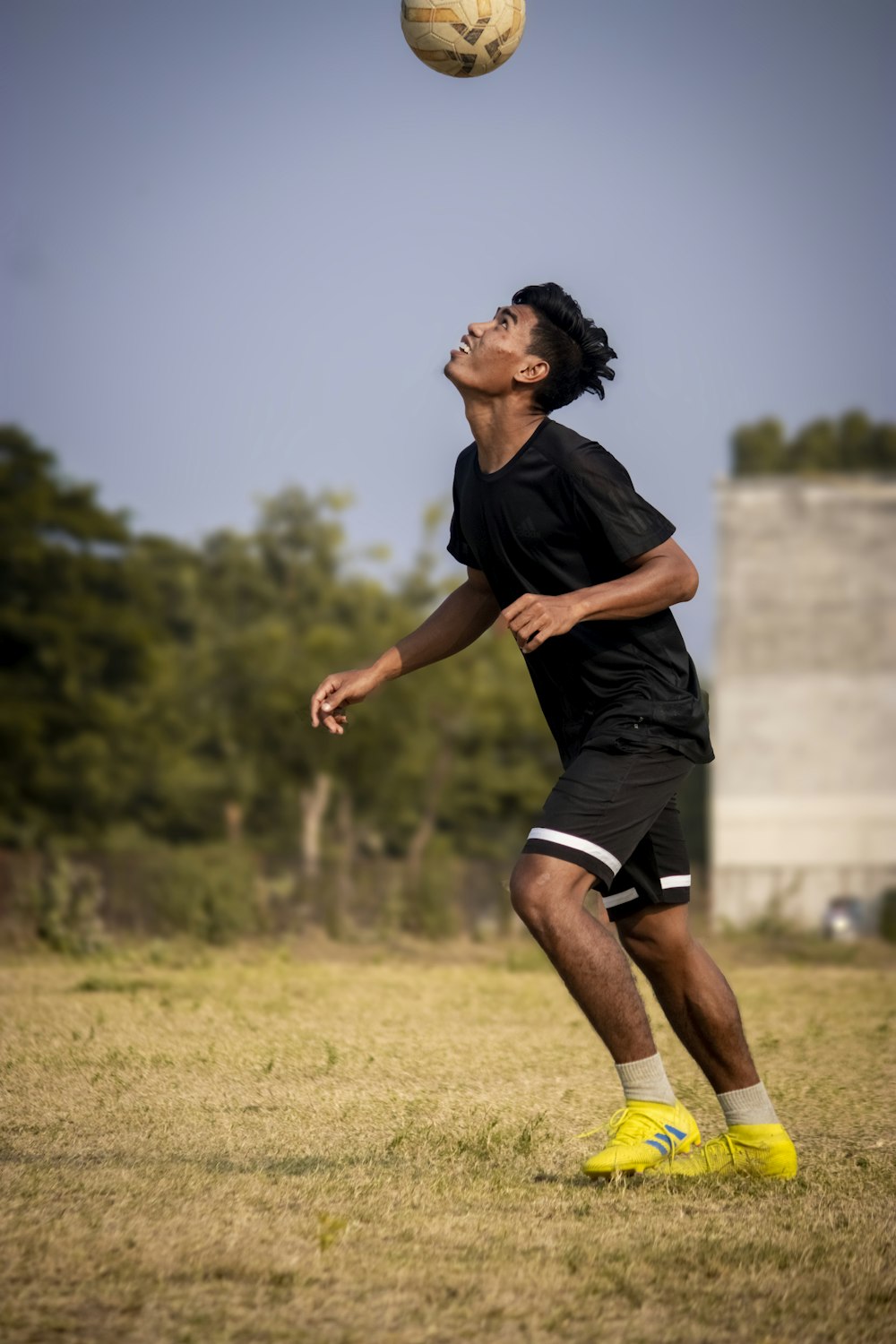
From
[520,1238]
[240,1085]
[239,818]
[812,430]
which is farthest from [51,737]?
[812,430]

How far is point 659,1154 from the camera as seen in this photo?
4266 millimetres

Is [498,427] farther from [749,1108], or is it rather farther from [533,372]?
[749,1108]

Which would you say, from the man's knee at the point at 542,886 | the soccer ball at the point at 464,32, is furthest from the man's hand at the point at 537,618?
the soccer ball at the point at 464,32

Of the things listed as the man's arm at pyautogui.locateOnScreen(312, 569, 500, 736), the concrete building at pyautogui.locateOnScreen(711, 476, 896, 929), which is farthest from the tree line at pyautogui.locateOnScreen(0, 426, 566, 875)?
the man's arm at pyautogui.locateOnScreen(312, 569, 500, 736)

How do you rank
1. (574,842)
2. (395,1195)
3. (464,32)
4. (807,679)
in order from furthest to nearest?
(807,679), (464,32), (574,842), (395,1195)

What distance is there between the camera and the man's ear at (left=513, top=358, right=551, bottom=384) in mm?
4672

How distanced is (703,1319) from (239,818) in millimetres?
38731

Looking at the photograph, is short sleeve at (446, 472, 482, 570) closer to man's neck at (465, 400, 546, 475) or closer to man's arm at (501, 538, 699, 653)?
man's neck at (465, 400, 546, 475)

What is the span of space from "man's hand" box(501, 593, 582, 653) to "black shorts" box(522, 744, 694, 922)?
0.44 metres

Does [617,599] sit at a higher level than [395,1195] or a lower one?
higher

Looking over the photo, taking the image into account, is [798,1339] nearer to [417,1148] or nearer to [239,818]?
[417,1148]

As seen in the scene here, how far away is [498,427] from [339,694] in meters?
0.95

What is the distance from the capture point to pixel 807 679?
46500 millimetres

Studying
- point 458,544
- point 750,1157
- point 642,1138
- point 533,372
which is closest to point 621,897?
point 642,1138
